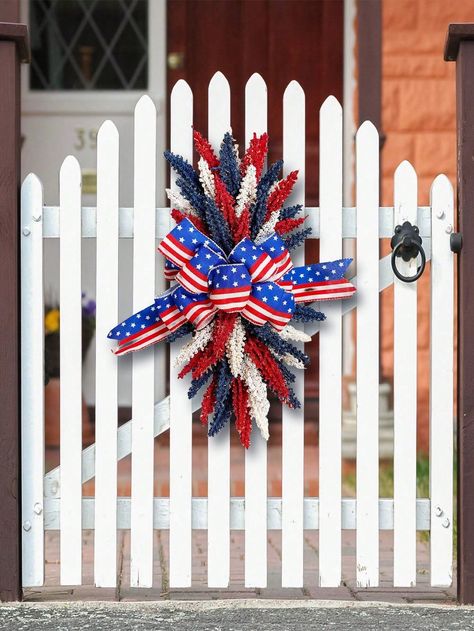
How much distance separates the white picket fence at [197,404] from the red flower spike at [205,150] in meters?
0.04

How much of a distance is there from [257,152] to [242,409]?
0.76m

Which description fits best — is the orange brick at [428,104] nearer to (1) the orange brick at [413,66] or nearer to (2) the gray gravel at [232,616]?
(1) the orange brick at [413,66]

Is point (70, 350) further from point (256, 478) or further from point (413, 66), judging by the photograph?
point (413, 66)

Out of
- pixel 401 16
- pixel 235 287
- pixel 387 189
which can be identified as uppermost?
pixel 401 16

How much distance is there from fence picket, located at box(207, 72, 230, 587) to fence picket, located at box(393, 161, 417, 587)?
512mm

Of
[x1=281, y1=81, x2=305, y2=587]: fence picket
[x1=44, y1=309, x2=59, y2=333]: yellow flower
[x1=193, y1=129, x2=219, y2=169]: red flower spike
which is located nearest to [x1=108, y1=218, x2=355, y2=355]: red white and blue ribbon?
[x1=281, y1=81, x2=305, y2=587]: fence picket

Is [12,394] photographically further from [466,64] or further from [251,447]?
[466,64]

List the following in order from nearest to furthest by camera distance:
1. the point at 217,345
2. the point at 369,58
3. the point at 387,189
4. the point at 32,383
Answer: the point at 217,345
the point at 32,383
the point at 369,58
the point at 387,189

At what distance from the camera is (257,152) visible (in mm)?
3598

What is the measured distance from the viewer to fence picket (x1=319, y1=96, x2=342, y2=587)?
3664mm

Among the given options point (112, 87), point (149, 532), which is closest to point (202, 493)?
point (149, 532)

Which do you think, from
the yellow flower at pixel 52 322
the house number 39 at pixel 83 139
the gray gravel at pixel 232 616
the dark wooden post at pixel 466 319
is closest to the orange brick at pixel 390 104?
the house number 39 at pixel 83 139

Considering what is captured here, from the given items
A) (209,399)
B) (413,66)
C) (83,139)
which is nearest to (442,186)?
(209,399)

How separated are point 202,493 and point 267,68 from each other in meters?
2.80
